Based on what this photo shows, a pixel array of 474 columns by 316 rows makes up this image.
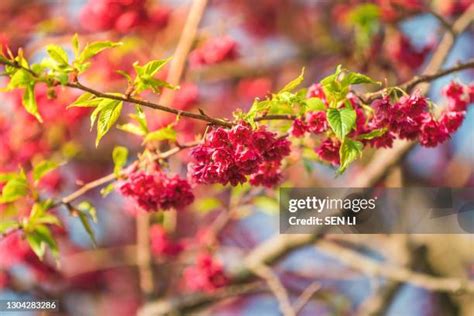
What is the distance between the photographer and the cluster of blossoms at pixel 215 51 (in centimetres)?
248

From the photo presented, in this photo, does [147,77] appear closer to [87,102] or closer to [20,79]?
[87,102]

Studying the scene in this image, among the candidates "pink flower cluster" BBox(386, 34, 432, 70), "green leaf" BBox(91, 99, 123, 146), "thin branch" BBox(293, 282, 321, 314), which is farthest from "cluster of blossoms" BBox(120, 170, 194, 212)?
"pink flower cluster" BBox(386, 34, 432, 70)

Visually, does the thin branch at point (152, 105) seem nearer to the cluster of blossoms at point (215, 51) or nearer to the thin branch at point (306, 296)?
the thin branch at point (306, 296)

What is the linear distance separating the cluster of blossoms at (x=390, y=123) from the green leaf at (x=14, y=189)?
702 millimetres

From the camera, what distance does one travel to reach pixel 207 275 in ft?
6.94

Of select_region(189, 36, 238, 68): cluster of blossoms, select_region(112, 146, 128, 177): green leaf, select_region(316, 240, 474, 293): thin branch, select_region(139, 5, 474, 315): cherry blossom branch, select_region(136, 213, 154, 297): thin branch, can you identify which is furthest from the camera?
select_region(189, 36, 238, 68): cluster of blossoms

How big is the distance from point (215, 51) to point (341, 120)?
4.53 feet

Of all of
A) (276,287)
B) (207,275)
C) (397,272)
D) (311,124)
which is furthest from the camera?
(397,272)

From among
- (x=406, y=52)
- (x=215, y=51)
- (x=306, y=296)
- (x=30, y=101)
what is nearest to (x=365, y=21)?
(x=406, y=52)

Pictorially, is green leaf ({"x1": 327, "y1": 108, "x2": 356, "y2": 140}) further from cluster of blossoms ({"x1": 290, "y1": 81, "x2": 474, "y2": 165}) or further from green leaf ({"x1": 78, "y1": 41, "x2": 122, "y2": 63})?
green leaf ({"x1": 78, "y1": 41, "x2": 122, "y2": 63})

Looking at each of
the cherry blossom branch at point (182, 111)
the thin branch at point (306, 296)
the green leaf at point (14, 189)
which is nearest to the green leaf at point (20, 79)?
the cherry blossom branch at point (182, 111)

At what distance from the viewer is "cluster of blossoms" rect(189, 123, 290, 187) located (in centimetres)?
116

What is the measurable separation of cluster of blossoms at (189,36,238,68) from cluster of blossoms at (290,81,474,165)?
48.0 inches

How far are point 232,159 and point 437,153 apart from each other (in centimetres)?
237
